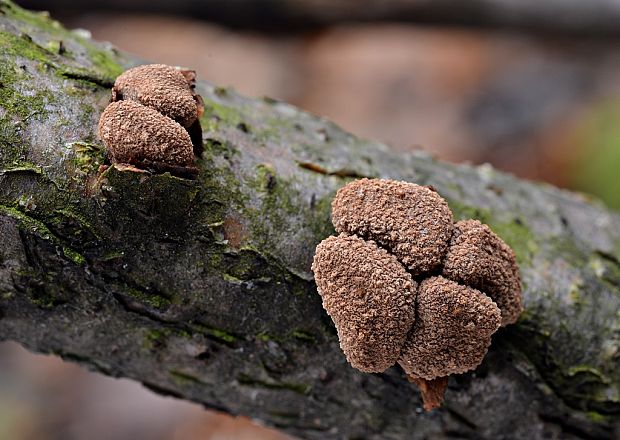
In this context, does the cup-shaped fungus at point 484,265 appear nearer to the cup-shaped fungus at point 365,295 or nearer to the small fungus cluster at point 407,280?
the small fungus cluster at point 407,280

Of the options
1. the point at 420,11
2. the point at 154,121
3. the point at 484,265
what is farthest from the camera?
the point at 420,11

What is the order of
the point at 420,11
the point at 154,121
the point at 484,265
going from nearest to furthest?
the point at 154,121, the point at 484,265, the point at 420,11

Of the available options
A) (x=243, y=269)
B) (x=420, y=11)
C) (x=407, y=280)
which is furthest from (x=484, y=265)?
(x=420, y=11)

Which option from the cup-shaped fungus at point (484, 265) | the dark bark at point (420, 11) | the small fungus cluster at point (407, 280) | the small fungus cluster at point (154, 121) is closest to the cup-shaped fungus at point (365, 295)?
the small fungus cluster at point (407, 280)

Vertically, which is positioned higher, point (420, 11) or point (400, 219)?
point (400, 219)

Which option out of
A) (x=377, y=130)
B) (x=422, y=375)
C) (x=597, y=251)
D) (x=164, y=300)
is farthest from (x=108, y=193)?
(x=377, y=130)

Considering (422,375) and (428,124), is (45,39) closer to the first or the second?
(422,375)

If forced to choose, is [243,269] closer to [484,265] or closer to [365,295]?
[365,295]
